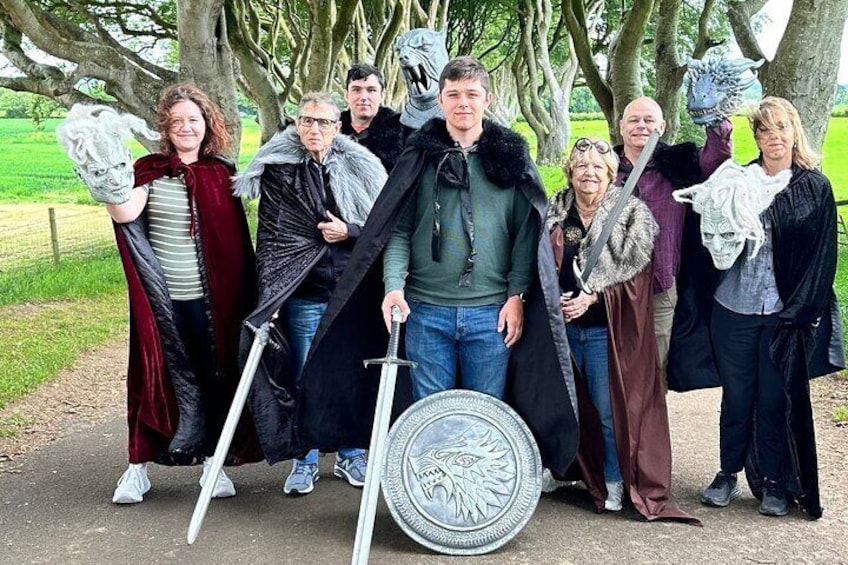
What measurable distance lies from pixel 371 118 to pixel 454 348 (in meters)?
1.85

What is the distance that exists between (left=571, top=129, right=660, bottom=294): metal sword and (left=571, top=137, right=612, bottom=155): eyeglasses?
0.72 feet

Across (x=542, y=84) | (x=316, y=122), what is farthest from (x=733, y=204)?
(x=542, y=84)

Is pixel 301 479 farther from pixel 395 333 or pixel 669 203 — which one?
pixel 669 203

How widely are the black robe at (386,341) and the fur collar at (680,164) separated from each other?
98 centimetres

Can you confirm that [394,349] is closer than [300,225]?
Yes

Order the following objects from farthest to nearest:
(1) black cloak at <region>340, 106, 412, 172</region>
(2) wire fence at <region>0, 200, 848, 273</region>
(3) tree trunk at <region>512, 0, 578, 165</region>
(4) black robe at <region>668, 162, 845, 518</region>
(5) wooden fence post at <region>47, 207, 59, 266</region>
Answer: (3) tree trunk at <region>512, 0, 578, 165</region> < (2) wire fence at <region>0, 200, 848, 273</region> < (5) wooden fence post at <region>47, 207, 59, 266</region> < (1) black cloak at <region>340, 106, 412, 172</region> < (4) black robe at <region>668, 162, 845, 518</region>

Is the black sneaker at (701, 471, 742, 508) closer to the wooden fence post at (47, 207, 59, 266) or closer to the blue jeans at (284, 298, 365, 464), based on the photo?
the blue jeans at (284, 298, 365, 464)

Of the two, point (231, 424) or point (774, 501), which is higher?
point (231, 424)

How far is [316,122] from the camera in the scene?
195 inches

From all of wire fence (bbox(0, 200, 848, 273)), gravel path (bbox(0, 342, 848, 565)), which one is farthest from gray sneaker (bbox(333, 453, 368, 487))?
wire fence (bbox(0, 200, 848, 273))

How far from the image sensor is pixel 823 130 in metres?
8.58

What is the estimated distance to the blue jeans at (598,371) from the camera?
16.1 ft

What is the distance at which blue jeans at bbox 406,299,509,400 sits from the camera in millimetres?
4461

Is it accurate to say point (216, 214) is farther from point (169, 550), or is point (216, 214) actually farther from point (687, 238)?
point (687, 238)
